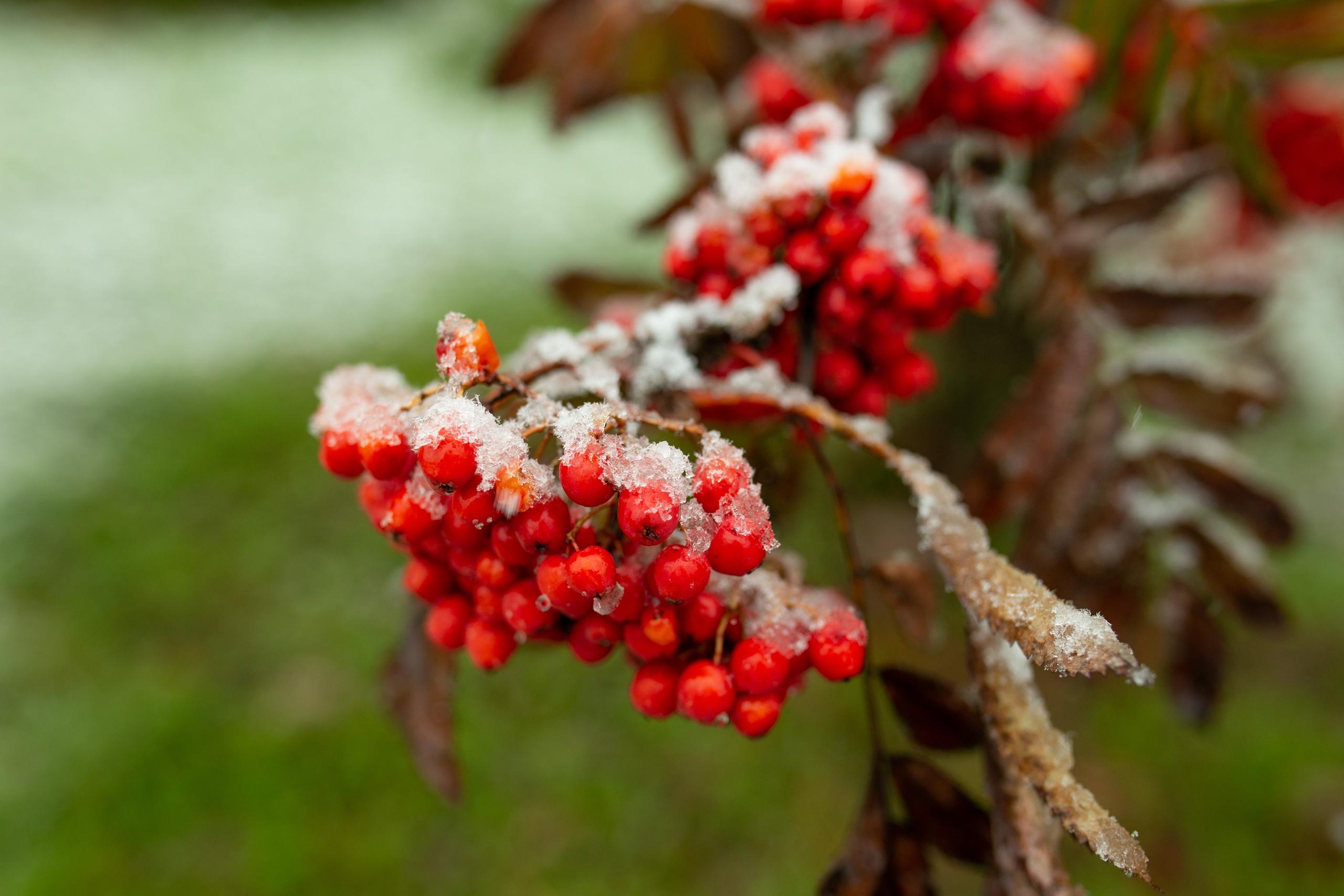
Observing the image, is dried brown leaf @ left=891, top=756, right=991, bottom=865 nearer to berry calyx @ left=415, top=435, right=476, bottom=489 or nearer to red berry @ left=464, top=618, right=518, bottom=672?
red berry @ left=464, top=618, right=518, bottom=672

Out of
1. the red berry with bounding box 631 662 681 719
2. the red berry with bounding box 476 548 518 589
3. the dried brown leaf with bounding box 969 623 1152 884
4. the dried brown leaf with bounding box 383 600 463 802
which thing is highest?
the red berry with bounding box 476 548 518 589

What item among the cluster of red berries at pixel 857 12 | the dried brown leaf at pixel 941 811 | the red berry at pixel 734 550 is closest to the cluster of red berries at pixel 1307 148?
the cluster of red berries at pixel 857 12

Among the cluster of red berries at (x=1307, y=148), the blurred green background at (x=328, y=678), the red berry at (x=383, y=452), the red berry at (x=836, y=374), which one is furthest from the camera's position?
the blurred green background at (x=328, y=678)

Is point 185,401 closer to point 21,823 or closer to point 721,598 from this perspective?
point 21,823

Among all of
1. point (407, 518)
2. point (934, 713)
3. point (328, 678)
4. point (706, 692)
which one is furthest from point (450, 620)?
point (328, 678)

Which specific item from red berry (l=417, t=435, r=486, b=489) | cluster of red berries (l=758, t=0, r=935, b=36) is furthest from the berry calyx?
cluster of red berries (l=758, t=0, r=935, b=36)

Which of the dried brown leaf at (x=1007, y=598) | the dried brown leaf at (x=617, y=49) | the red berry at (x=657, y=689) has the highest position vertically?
the dried brown leaf at (x=617, y=49)

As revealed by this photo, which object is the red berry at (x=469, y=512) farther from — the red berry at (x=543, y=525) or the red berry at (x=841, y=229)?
the red berry at (x=841, y=229)
